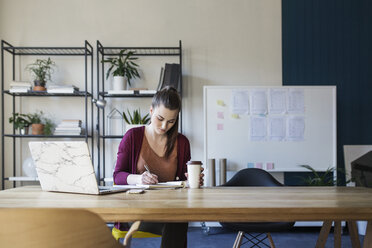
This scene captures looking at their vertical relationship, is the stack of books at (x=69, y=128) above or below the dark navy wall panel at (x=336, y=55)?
below

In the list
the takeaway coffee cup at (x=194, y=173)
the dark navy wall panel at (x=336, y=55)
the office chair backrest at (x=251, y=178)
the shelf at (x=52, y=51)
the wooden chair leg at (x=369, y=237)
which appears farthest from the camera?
the dark navy wall panel at (x=336, y=55)

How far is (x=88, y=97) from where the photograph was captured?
350cm

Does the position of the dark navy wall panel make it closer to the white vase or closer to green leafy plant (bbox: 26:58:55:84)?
the white vase

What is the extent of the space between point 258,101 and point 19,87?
2.52m

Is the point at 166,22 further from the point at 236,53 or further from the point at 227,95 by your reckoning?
the point at 227,95

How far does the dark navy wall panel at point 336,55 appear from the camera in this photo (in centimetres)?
353

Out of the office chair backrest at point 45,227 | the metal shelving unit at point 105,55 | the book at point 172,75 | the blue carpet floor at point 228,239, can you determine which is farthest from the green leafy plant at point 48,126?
the office chair backrest at point 45,227

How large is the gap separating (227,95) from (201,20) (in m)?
0.94

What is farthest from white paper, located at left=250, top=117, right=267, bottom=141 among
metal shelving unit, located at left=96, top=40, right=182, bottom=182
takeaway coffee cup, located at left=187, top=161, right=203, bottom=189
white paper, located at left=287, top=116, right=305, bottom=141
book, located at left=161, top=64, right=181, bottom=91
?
takeaway coffee cup, located at left=187, top=161, right=203, bottom=189

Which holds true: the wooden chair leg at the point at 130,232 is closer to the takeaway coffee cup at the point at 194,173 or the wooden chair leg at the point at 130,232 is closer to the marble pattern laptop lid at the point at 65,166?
the marble pattern laptop lid at the point at 65,166

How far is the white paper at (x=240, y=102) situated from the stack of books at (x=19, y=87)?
216 cm

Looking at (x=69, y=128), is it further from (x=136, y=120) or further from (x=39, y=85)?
(x=136, y=120)

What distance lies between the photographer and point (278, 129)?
3.36 m

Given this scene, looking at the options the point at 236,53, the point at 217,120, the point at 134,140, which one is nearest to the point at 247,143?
the point at 217,120
